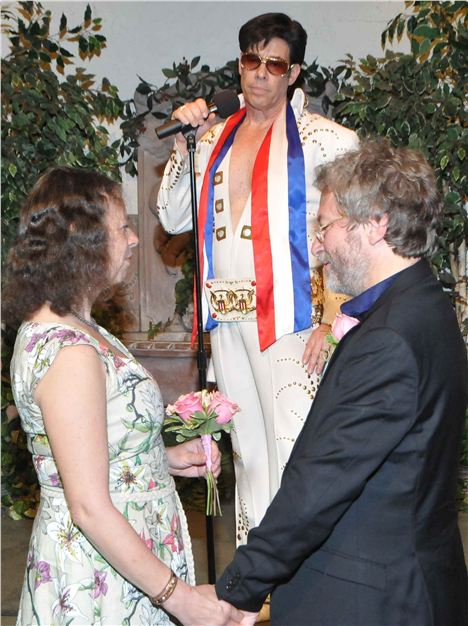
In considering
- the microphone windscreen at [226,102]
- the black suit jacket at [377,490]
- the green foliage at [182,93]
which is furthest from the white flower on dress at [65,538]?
the green foliage at [182,93]

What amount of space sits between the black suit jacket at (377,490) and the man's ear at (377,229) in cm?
15

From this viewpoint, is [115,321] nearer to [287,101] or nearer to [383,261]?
[287,101]

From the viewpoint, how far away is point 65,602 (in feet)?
6.23

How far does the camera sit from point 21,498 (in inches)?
186

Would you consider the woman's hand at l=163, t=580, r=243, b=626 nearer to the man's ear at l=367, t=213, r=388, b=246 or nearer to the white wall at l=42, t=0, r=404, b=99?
the man's ear at l=367, t=213, r=388, b=246

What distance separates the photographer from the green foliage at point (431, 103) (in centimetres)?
431

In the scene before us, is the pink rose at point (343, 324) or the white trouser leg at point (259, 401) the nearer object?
the pink rose at point (343, 324)

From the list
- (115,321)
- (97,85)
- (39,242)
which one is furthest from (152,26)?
(39,242)

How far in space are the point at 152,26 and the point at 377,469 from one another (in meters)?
4.36

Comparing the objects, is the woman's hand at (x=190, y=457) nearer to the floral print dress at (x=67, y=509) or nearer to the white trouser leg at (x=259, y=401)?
the floral print dress at (x=67, y=509)

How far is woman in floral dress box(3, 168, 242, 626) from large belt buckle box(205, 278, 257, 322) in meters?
1.11

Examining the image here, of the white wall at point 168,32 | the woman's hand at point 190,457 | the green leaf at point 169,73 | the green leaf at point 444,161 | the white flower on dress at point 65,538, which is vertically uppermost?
the white wall at point 168,32

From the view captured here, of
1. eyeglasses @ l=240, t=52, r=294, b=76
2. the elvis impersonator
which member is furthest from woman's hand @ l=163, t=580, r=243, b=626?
eyeglasses @ l=240, t=52, r=294, b=76

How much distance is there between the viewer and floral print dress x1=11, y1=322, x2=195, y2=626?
1.89m
